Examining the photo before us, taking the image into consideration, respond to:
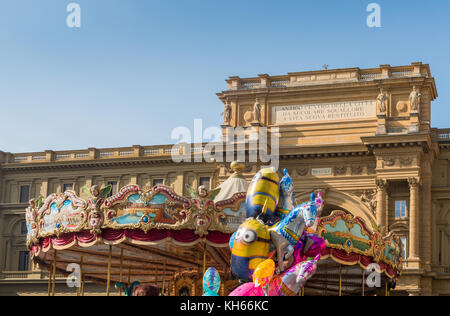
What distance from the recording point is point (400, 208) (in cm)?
4838

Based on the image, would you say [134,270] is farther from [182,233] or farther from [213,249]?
[182,233]

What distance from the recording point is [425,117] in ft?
162

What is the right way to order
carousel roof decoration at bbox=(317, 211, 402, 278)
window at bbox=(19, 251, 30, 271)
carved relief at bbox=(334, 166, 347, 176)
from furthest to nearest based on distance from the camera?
→ 1. window at bbox=(19, 251, 30, 271)
2. carved relief at bbox=(334, 166, 347, 176)
3. carousel roof decoration at bbox=(317, 211, 402, 278)

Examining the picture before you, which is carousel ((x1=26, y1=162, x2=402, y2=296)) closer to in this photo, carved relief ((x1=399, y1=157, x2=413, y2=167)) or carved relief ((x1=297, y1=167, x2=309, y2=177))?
carved relief ((x1=399, y1=157, x2=413, y2=167))

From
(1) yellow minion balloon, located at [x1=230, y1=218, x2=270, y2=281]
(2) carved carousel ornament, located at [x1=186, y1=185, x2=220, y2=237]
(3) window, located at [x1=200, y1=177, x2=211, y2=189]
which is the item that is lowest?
(1) yellow minion balloon, located at [x1=230, y1=218, x2=270, y2=281]

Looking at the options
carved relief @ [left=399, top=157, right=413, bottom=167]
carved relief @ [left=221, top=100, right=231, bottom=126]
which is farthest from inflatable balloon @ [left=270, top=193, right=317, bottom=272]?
carved relief @ [left=221, top=100, right=231, bottom=126]

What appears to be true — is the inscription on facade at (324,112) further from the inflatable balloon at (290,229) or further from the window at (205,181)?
the inflatable balloon at (290,229)

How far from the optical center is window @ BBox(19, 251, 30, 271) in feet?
199

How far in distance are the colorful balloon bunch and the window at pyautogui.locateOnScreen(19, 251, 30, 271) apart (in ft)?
143

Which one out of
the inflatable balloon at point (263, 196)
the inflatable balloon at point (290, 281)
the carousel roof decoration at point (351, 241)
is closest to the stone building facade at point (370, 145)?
the carousel roof decoration at point (351, 241)

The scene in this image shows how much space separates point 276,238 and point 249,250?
78 cm

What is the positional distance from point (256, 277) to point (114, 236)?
891 cm

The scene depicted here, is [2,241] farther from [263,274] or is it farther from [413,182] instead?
[263,274]

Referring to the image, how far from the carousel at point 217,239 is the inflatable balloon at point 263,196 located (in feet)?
0.08
